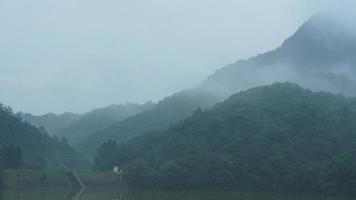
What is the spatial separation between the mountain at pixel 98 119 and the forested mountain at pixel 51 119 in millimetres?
5748

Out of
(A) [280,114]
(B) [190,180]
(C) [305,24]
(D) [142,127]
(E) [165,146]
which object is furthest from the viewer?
(C) [305,24]

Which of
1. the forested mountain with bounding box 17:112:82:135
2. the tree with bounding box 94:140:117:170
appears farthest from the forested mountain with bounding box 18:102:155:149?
the tree with bounding box 94:140:117:170

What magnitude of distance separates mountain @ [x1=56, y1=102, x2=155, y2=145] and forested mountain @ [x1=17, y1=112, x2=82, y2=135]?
18.9 feet

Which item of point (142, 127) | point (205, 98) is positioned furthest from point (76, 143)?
point (205, 98)

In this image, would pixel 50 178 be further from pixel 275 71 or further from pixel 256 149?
pixel 275 71

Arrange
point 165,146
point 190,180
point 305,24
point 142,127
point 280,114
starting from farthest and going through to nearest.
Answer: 1. point 305,24
2. point 142,127
3. point 280,114
4. point 165,146
5. point 190,180

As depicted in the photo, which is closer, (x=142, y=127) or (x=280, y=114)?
(x=280, y=114)

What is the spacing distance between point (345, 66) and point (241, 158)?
167ft

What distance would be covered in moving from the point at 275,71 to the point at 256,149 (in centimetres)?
4926

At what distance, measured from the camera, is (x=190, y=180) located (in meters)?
43.4

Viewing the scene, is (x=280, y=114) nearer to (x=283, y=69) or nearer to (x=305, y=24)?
(x=283, y=69)

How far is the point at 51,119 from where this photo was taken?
12412cm

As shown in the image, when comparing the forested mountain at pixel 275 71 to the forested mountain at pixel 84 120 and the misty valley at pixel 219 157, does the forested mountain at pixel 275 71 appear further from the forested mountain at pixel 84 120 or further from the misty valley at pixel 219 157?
the misty valley at pixel 219 157

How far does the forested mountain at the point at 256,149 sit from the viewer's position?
43.3 meters
